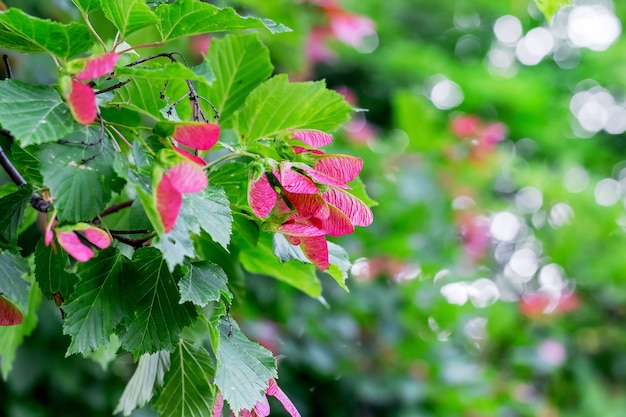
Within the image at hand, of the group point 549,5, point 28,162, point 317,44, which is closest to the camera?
point 28,162

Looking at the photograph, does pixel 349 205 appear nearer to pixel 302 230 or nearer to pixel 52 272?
pixel 302 230

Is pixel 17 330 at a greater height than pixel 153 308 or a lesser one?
lesser

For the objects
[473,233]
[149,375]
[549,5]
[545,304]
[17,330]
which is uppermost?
[549,5]

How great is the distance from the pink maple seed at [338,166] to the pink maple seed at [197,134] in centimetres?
7

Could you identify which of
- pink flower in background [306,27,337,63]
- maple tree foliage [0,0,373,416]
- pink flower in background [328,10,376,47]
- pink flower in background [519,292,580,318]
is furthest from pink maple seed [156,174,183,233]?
pink flower in background [519,292,580,318]

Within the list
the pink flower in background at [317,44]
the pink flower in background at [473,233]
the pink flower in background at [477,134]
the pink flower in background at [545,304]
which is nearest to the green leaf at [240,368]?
the pink flower in background at [317,44]

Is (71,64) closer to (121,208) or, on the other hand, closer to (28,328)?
(121,208)

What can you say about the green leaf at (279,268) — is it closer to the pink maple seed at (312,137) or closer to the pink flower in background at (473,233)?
the pink maple seed at (312,137)

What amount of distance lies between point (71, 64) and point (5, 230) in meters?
0.14

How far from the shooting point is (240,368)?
0.45 metres

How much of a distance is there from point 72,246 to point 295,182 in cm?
13

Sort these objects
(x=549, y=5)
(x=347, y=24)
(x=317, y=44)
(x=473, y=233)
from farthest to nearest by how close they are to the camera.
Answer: (x=473, y=233)
(x=317, y=44)
(x=347, y=24)
(x=549, y=5)

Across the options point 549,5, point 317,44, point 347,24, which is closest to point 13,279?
point 549,5

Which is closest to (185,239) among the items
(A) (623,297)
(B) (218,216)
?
(B) (218,216)
